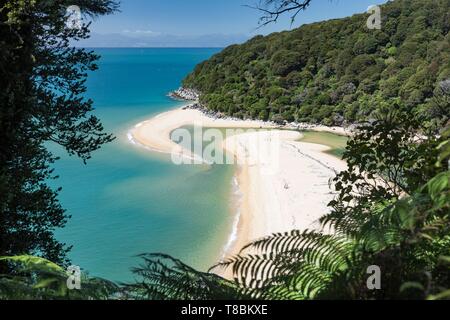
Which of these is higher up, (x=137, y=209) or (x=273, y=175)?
(x=273, y=175)

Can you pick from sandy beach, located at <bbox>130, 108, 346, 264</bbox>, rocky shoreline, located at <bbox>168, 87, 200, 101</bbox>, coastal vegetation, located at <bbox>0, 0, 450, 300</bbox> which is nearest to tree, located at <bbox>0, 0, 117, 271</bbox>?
coastal vegetation, located at <bbox>0, 0, 450, 300</bbox>

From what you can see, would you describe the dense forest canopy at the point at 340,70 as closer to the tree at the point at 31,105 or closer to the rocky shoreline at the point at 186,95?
the rocky shoreline at the point at 186,95

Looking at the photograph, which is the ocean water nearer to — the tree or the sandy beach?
the sandy beach

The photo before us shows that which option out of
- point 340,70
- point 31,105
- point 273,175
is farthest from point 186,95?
point 31,105

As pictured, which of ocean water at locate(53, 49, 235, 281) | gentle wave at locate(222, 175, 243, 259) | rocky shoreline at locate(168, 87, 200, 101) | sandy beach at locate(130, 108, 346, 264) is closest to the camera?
gentle wave at locate(222, 175, 243, 259)

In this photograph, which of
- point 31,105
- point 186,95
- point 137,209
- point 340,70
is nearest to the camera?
point 31,105

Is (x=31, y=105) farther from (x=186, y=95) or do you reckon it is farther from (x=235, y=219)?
(x=186, y=95)

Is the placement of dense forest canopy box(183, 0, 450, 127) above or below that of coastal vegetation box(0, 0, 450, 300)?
above
